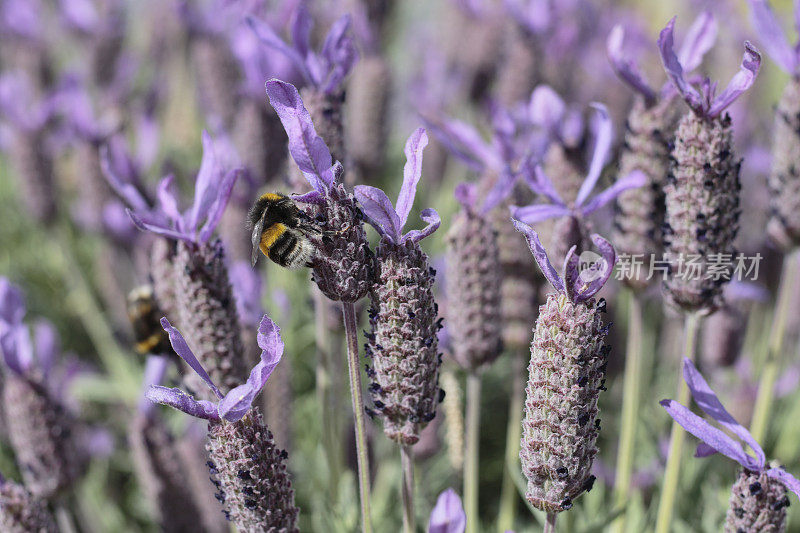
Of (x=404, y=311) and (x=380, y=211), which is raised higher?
(x=380, y=211)

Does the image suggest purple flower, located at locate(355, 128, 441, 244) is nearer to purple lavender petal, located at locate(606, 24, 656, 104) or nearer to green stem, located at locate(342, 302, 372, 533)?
green stem, located at locate(342, 302, 372, 533)

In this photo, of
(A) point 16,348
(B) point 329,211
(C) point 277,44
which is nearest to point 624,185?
(B) point 329,211

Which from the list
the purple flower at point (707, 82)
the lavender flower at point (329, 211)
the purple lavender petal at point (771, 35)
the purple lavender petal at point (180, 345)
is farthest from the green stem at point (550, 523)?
the purple lavender petal at point (771, 35)

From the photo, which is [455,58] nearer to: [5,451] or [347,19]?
[347,19]

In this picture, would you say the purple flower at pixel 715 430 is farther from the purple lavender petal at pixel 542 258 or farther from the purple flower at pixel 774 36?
the purple flower at pixel 774 36

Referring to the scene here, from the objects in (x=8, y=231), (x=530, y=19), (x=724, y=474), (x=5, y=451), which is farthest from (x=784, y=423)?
(x=8, y=231)

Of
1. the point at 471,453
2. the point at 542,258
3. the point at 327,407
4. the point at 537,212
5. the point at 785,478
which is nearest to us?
the point at 542,258

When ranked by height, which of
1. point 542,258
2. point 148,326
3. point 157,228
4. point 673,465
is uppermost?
point 542,258

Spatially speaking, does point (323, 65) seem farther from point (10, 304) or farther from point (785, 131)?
point (785, 131)
